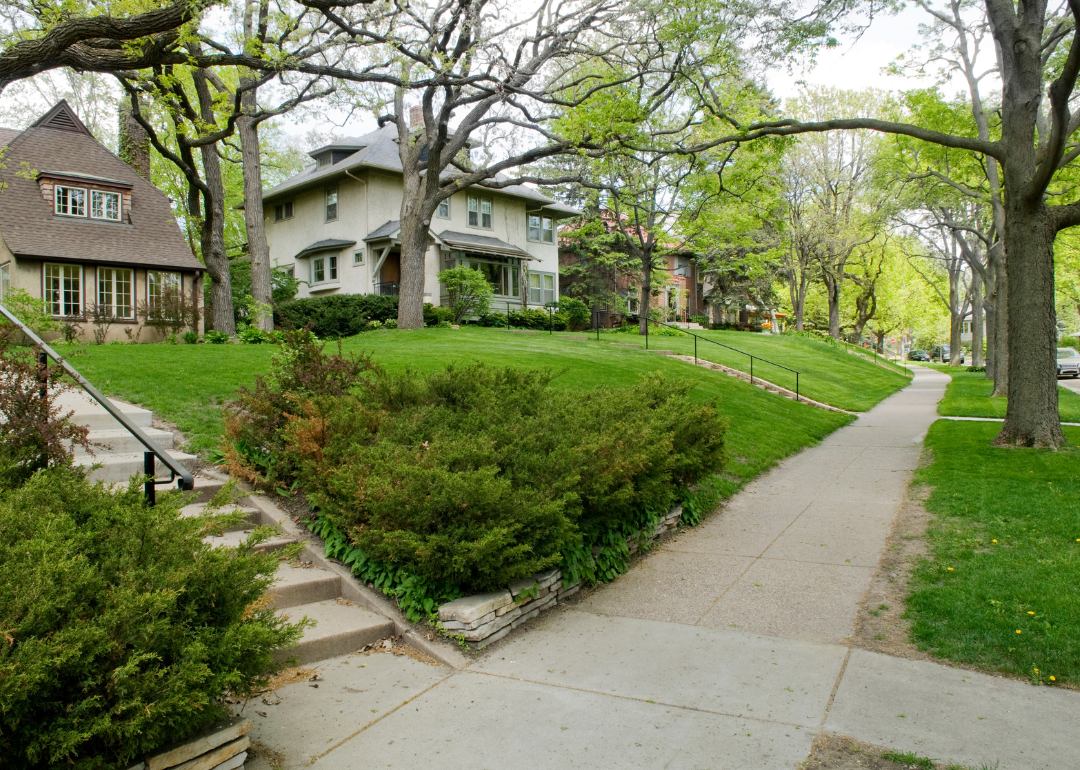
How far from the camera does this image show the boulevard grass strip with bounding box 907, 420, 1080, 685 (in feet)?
14.6

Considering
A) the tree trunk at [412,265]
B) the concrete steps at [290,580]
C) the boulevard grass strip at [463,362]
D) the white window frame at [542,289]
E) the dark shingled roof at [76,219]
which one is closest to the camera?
the concrete steps at [290,580]

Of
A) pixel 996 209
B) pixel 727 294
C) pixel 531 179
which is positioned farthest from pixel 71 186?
pixel 727 294

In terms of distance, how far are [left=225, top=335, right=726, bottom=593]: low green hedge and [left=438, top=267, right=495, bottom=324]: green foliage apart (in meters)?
19.9

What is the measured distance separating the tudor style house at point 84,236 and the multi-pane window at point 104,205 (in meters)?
0.03

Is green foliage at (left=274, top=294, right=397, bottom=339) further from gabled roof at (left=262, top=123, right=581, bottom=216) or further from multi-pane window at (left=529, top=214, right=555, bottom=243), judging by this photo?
multi-pane window at (left=529, top=214, right=555, bottom=243)

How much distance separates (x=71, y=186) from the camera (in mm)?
22438

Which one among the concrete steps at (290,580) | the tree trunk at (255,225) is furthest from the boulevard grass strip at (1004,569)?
the tree trunk at (255,225)

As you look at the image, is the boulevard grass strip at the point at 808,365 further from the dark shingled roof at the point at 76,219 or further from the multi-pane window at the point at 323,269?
the dark shingled roof at the point at 76,219

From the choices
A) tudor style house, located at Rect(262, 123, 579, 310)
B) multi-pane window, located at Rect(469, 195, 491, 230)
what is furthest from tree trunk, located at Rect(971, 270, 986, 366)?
multi-pane window, located at Rect(469, 195, 491, 230)

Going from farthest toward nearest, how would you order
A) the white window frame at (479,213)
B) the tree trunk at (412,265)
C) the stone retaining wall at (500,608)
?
the white window frame at (479,213), the tree trunk at (412,265), the stone retaining wall at (500,608)

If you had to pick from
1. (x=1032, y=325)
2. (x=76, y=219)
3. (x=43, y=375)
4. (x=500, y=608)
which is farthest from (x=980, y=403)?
(x=76, y=219)

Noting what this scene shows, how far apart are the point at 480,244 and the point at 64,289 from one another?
15.4m

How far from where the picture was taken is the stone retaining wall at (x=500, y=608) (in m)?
4.66

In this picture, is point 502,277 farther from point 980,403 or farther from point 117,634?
point 117,634
